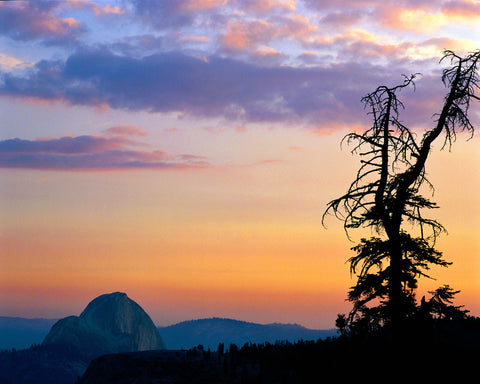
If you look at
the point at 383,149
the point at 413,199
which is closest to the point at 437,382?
the point at 413,199

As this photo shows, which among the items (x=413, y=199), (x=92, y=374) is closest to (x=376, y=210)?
(x=413, y=199)

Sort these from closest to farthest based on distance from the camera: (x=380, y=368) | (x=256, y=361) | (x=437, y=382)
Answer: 1. (x=437, y=382)
2. (x=380, y=368)
3. (x=256, y=361)

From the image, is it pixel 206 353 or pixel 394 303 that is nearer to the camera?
pixel 394 303

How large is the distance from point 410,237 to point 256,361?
29.1 ft

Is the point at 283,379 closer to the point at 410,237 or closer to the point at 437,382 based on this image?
the point at 437,382

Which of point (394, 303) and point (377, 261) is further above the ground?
point (377, 261)

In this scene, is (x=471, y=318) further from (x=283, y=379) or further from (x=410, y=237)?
(x=283, y=379)

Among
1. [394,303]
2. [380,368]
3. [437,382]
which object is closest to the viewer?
[437,382]

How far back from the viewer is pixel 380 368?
2442cm

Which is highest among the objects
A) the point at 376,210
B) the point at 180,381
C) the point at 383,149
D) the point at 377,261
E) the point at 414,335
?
the point at 383,149

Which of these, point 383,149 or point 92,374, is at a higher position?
point 383,149

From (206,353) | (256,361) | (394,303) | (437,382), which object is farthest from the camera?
(206,353)

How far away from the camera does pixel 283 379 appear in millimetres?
24703

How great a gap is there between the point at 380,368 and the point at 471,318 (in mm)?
9357
